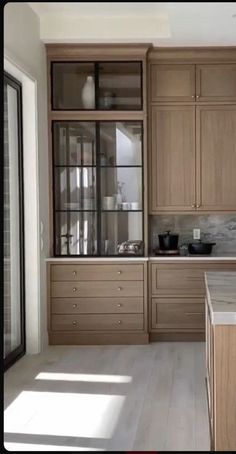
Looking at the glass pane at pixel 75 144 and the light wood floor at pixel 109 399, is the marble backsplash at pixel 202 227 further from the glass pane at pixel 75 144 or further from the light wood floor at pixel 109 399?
the light wood floor at pixel 109 399

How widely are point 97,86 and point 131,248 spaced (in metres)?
1.55

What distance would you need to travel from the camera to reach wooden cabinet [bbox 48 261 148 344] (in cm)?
550

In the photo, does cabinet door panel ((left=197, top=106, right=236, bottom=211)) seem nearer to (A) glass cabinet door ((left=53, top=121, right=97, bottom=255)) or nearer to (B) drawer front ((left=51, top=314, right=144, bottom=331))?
(A) glass cabinet door ((left=53, top=121, right=97, bottom=255))

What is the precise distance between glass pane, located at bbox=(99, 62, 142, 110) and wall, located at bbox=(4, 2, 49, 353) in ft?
1.80

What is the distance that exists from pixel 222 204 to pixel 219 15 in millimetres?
1812

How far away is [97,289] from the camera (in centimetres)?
551

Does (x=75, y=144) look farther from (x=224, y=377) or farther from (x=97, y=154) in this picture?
(x=224, y=377)

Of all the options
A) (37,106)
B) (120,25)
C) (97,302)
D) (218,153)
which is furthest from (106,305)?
(120,25)

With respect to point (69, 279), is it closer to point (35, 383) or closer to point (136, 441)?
point (35, 383)

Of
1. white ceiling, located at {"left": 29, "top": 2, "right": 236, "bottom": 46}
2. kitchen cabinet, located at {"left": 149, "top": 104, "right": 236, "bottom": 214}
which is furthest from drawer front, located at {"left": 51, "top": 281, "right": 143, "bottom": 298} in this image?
white ceiling, located at {"left": 29, "top": 2, "right": 236, "bottom": 46}

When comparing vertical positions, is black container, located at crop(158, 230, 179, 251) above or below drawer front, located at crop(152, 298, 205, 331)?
above

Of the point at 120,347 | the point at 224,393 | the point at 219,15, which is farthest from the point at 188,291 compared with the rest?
the point at 224,393

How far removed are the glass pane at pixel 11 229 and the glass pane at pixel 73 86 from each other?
26.1 inches

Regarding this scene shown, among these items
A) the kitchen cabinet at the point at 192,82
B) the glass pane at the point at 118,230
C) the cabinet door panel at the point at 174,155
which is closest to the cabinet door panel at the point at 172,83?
the kitchen cabinet at the point at 192,82
